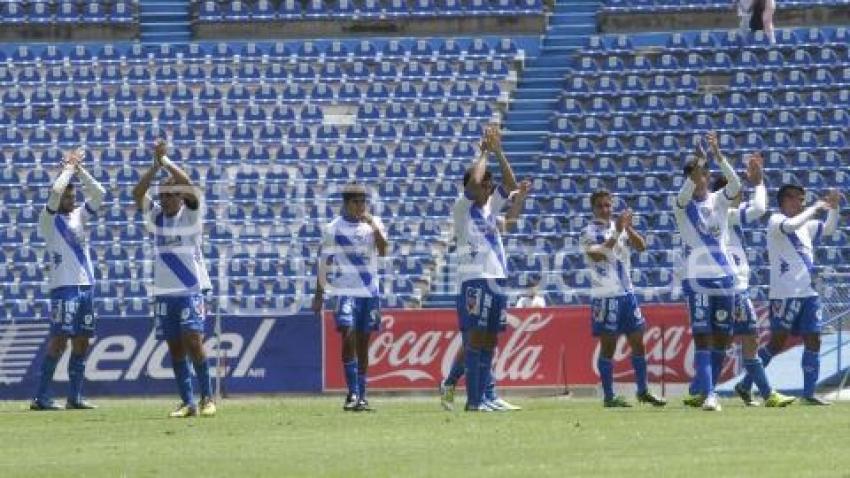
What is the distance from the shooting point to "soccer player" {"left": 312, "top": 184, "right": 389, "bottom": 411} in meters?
21.5

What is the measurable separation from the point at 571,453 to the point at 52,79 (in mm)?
25430

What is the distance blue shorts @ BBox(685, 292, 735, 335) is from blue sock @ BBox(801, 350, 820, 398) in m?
1.55

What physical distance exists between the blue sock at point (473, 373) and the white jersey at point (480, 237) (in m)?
0.74

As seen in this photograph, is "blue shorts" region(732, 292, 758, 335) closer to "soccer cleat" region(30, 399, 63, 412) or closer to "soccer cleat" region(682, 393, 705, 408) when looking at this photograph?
"soccer cleat" region(682, 393, 705, 408)

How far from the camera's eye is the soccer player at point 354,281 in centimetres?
2148

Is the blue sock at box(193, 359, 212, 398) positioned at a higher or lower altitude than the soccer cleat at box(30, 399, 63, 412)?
higher

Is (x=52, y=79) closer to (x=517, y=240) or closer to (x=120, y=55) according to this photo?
(x=120, y=55)

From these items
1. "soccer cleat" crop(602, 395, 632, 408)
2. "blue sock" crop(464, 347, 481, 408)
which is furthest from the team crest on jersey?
"soccer cleat" crop(602, 395, 632, 408)

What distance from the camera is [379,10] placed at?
128ft

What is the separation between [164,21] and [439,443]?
25.5 meters

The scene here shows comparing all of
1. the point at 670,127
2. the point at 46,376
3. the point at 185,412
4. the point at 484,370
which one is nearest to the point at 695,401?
the point at 484,370

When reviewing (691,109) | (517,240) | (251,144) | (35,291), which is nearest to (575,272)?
(517,240)

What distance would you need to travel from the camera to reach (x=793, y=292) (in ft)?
71.1

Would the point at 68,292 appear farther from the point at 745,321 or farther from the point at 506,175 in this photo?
the point at 745,321
